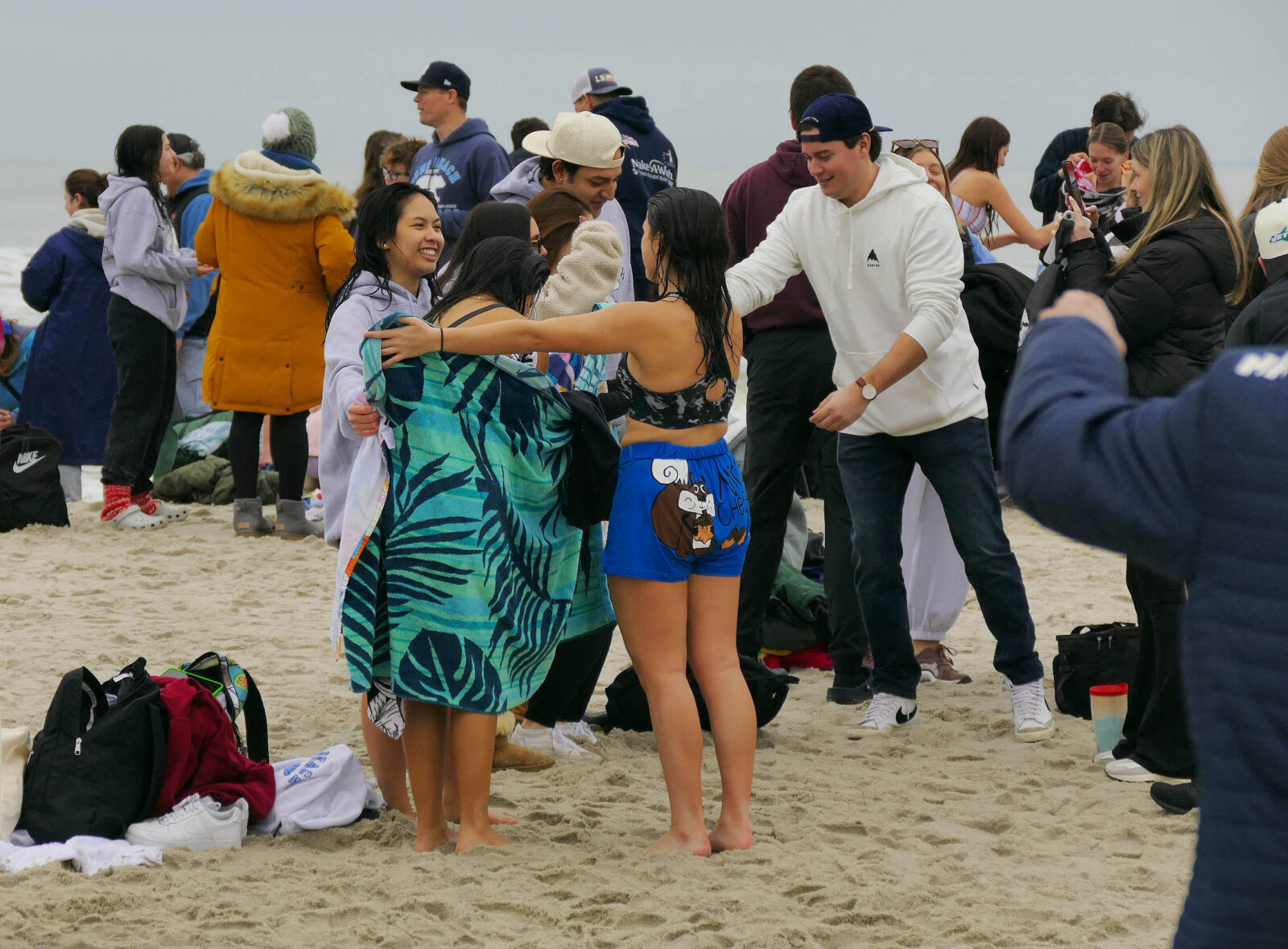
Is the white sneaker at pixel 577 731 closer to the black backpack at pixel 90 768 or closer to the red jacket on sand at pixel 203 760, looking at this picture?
the red jacket on sand at pixel 203 760

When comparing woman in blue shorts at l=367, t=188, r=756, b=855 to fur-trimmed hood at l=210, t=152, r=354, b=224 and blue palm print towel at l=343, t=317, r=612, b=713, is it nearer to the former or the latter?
blue palm print towel at l=343, t=317, r=612, b=713

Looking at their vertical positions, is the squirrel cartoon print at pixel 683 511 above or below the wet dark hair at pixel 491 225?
below

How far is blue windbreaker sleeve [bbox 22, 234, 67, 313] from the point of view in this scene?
828cm

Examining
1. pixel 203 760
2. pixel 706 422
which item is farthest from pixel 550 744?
pixel 706 422

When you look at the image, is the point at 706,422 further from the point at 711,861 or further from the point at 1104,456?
the point at 1104,456

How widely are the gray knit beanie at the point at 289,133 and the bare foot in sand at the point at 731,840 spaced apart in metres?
5.06

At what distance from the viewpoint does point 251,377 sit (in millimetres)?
7223

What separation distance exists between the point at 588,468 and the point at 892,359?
45.4 inches

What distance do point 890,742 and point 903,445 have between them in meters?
0.97

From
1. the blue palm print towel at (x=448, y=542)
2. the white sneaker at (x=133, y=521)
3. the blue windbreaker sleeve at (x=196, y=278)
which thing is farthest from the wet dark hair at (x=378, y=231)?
the blue windbreaker sleeve at (x=196, y=278)

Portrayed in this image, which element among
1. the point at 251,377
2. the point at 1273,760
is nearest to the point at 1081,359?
the point at 1273,760

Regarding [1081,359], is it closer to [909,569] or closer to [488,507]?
[488,507]

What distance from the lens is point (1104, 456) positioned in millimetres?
1369

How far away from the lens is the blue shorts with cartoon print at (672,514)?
333 cm
